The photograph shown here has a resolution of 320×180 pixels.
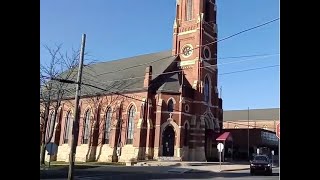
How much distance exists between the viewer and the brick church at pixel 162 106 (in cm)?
4884

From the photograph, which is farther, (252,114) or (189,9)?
(252,114)

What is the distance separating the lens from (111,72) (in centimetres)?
6097

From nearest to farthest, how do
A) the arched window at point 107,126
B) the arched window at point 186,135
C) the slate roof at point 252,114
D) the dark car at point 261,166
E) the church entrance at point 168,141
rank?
the dark car at point 261,166 < the church entrance at point 168,141 < the arched window at point 186,135 < the arched window at point 107,126 < the slate roof at point 252,114

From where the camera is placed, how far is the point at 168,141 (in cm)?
4912

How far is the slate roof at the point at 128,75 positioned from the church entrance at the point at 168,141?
5530 mm

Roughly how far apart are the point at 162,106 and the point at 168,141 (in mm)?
4755

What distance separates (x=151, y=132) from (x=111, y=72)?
16583 millimetres

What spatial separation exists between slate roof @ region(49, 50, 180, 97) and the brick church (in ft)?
0.50

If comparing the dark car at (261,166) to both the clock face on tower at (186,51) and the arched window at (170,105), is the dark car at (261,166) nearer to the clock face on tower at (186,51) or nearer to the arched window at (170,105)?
the arched window at (170,105)

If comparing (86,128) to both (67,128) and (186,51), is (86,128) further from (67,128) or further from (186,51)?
(186,51)

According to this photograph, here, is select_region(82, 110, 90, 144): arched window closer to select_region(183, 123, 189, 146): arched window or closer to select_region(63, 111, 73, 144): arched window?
select_region(63, 111, 73, 144): arched window

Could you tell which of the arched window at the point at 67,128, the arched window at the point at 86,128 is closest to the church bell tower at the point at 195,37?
the arched window at the point at 86,128

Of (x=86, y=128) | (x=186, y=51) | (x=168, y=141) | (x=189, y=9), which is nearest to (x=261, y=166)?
(x=168, y=141)
